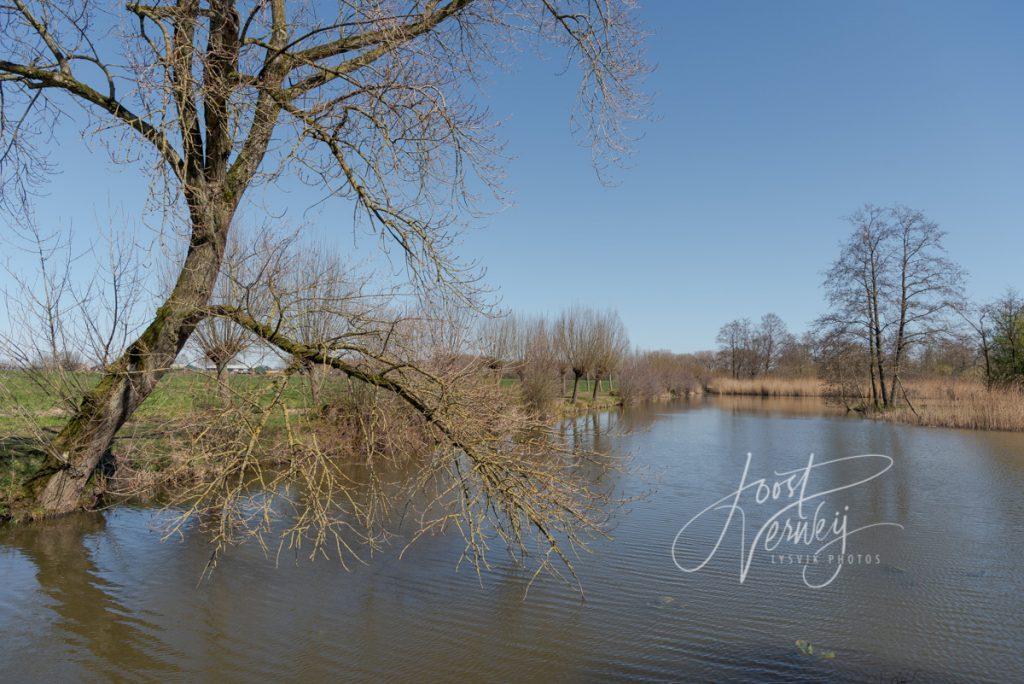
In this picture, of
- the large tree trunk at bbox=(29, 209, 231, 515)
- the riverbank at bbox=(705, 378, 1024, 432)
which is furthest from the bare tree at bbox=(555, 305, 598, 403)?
the large tree trunk at bbox=(29, 209, 231, 515)

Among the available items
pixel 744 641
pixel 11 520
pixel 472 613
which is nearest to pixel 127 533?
pixel 11 520

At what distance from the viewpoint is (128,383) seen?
7.07 meters

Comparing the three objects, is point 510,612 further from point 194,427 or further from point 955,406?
point 955,406

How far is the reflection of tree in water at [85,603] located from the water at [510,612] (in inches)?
0.7

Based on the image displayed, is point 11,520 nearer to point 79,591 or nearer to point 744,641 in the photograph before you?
point 79,591

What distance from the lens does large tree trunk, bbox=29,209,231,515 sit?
6.54 metres

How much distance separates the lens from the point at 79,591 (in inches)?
225

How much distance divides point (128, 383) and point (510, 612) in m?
4.98

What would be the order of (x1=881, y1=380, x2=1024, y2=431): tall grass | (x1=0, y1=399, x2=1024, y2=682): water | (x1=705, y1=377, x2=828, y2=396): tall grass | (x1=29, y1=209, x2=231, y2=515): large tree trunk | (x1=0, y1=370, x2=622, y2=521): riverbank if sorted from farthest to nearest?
(x1=705, y1=377, x2=828, y2=396): tall grass
(x1=881, y1=380, x2=1024, y2=431): tall grass
(x1=29, y1=209, x2=231, y2=515): large tree trunk
(x1=0, y1=370, x2=622, y2=521): riverbank
(x1=0, y1=399, x2=1024, y2=682): water

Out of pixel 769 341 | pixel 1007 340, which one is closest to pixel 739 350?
pixel 769 341

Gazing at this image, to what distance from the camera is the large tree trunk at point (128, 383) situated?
21.5 feet

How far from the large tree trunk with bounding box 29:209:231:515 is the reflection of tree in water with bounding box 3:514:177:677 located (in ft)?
1.56

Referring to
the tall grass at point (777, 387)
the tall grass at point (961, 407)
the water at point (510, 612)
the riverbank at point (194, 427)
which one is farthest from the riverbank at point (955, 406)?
the riverbank at point (194, 427)

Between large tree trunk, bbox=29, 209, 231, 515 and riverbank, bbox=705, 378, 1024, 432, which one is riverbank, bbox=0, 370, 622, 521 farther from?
riverbank, bbox=705, 378, 1024, 432
